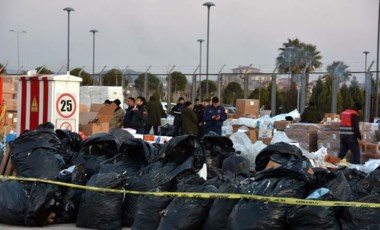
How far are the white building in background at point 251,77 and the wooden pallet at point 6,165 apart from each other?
1702 cm

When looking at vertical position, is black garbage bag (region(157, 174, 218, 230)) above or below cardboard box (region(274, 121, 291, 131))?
below

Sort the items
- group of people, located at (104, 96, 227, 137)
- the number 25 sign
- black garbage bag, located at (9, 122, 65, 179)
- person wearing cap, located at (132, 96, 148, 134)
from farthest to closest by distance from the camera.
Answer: group of people, located at (104, 96, 227, 137) < person wearing cap, located at (132, 96, 148, 134) < the number 25 sign < black garbage bag, located at (9, 122, 65, 179)

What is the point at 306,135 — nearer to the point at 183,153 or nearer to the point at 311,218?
the point at 183,153

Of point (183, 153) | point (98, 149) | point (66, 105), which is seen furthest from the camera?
point (66, 105)

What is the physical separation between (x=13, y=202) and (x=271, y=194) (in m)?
2.94

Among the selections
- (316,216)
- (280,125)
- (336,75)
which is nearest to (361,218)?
(316,216)

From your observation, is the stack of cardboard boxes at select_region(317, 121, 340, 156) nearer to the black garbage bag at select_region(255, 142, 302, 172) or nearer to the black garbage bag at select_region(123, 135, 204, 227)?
the black garbage bag at select_region(255, 142, 302, 172)

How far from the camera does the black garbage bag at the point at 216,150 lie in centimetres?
858

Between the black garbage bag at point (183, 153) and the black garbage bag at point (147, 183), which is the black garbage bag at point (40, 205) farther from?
the black garbage bag at point (183, 153)

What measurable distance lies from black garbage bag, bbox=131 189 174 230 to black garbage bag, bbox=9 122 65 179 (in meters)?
1.45

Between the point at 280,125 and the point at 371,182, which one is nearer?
the point at 371,182

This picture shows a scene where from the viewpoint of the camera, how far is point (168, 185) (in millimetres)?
6883

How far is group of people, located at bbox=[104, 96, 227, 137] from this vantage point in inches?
559

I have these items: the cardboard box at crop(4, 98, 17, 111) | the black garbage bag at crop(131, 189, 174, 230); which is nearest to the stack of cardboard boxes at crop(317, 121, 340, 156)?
the black garbage bag at crop(131, 189, 174, 230)
